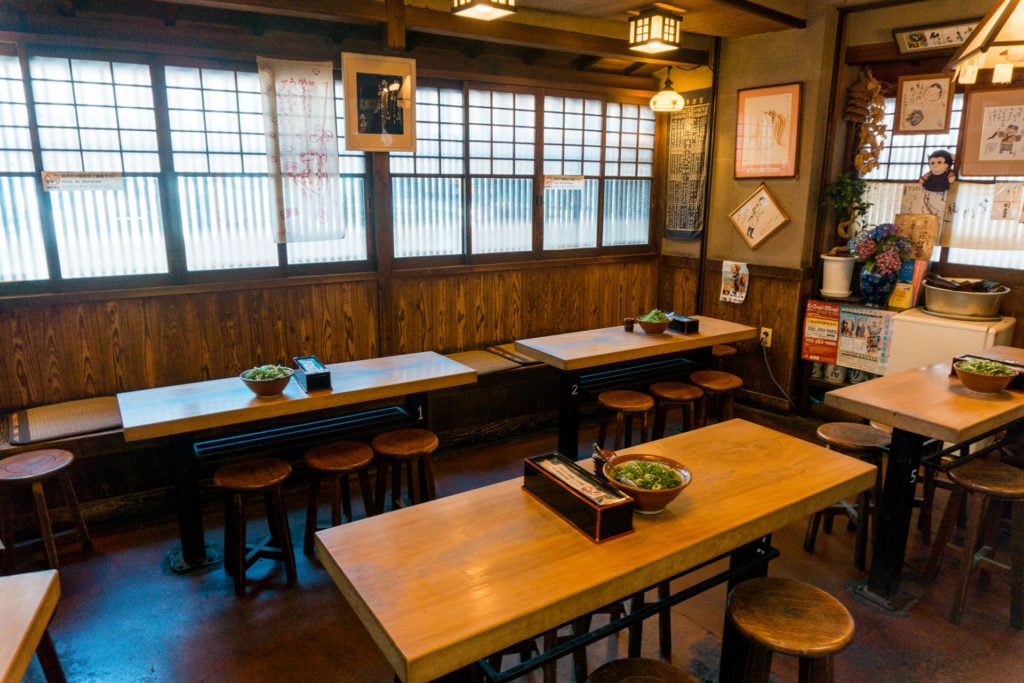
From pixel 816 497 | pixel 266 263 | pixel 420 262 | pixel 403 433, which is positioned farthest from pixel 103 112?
pixel 816 497

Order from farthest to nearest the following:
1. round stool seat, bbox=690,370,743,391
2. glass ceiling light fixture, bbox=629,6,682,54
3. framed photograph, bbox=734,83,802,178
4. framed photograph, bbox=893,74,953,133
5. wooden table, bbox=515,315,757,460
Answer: framed photograph, bbox=734,83,802,178 → framed photograph, bbox=893,74,953,133 → round stool seat, bbox=690,370,743,391 → glass ceiling light fixture, bbox=629,6,682,54 → wooden table, bbox=515,315,757,460

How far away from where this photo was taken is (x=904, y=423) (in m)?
2.83

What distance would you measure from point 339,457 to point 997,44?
311cm

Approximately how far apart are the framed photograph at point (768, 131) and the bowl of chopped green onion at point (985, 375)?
8.26 ft

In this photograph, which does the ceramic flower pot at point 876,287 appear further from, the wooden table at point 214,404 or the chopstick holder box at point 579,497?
the chopstick holder box at point 579,497

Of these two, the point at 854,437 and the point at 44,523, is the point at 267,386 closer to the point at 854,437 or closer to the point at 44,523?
the point at 44,523

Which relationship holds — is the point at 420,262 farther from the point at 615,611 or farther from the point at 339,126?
the point at 615,611

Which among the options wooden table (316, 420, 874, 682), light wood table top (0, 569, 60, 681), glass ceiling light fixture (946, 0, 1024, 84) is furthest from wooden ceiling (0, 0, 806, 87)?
wooden table (316, 420, 874, 682)

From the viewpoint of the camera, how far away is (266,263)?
177 inches

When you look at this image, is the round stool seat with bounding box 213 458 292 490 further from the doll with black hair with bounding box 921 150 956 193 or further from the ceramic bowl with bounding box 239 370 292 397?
the doll with black hair with bounding box 921 150 956 193

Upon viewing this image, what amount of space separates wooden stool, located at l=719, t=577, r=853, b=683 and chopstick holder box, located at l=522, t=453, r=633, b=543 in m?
0.48

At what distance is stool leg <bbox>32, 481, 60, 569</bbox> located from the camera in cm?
320

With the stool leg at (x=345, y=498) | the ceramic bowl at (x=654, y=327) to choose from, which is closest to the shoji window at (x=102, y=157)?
the stool leg at (x=345, y=498)

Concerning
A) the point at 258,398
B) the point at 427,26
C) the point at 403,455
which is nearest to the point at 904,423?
the point at 403,455
